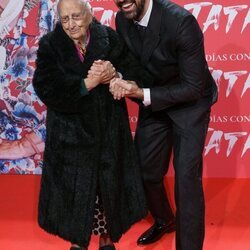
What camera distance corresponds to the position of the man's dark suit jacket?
213cm

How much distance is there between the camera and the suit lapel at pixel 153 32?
217 centimetres

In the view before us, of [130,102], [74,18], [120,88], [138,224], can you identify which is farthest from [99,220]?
[130,102]

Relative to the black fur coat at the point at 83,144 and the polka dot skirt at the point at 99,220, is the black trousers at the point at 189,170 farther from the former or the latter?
the polka dot skirt at the point at 99,220

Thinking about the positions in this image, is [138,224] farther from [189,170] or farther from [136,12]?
[136,12]

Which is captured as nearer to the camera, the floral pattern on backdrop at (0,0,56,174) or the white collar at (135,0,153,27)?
the white collar at (135,0,153,27)

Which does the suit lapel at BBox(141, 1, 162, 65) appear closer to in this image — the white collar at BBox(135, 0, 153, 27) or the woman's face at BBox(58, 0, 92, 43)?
the white collar at BBox(135, 0, 153, 27)

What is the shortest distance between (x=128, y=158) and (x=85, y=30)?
23.7 inches

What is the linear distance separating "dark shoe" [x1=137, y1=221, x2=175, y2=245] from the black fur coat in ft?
1.12

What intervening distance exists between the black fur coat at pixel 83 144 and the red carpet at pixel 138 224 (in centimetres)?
40

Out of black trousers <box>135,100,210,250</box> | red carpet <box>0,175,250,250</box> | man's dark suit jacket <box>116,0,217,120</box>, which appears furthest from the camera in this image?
red carpet <box>0,175,250,250</box>

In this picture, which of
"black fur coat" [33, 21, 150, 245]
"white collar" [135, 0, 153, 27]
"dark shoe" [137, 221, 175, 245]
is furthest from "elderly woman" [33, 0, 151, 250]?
"dark shoe" [137, 221, 175, 245]

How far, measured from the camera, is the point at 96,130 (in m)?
2.15

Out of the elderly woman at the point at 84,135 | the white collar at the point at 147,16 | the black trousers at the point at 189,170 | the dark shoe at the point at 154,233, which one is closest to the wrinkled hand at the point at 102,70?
the elderly woman at the point at 84,135

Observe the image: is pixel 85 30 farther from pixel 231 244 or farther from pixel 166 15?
pixel 231 244
